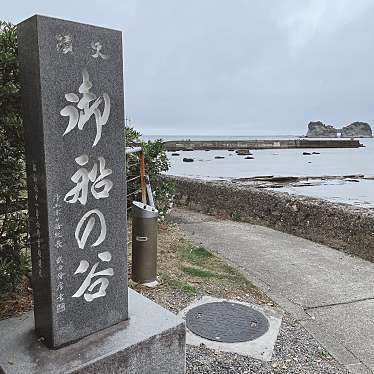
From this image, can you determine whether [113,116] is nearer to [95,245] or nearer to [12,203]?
[95,245]

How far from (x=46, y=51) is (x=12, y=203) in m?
1.45

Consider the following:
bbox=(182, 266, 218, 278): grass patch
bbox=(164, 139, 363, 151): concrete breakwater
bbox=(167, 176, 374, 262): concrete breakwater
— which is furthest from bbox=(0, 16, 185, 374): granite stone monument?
bbox=(164, 139, 363, 151): concrete breakwater

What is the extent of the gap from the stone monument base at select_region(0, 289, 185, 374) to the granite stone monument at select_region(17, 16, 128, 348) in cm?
9

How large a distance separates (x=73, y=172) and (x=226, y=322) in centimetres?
216

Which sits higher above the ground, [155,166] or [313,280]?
[155,166]

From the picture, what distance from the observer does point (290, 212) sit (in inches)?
293

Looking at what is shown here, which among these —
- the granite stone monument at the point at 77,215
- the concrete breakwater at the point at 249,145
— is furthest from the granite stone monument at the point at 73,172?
the concrete breakwater at the point at 249,145

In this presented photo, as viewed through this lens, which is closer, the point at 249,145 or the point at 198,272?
the point at 198,272

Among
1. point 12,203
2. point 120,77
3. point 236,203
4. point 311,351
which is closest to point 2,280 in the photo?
point 12,203

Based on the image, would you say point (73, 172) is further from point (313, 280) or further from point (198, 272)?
point (313, 280)

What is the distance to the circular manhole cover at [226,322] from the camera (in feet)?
11.3

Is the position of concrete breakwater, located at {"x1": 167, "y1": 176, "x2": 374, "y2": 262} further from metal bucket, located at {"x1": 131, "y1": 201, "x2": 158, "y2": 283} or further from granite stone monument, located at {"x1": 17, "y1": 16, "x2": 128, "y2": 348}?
granite stone monument, located at {"x1": 17, "y1": 16, "x2": 128, "y2": 348}

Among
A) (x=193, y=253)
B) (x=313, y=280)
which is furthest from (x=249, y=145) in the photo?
(x=313, y=280)

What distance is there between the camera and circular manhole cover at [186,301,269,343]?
3.44 metres
